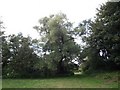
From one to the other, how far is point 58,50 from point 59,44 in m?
0.92

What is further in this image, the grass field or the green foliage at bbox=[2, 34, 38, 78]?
the green foliage at bbox=[2, 34, 38, 78]

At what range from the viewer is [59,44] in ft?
99.0

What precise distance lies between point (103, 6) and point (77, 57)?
7460 millimetres

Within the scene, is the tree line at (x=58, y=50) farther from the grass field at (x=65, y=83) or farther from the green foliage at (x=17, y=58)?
the grass field at (x=65, y=83)

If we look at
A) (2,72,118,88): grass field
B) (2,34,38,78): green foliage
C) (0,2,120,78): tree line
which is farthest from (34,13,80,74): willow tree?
(2,72,118,88): grass field

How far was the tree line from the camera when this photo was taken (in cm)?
2820

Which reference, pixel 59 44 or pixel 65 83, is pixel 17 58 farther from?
pixel 65 83

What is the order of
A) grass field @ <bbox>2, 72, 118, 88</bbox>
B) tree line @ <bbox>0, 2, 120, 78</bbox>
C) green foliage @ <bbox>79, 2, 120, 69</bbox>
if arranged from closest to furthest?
1. grass field @ <bbox>2, 72, 118, 88</bbox>
2. green foliage @ <bbox>79, 2, 120, 69</bbox>
3. tree line @ <bbox>0, 2, 120, 78</bbox>

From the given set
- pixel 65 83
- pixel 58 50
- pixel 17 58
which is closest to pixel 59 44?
pixel 58 50

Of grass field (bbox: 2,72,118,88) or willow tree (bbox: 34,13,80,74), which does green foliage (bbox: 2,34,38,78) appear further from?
grass field (bbox: 2,72,118,88)

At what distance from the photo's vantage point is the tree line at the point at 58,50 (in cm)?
2820

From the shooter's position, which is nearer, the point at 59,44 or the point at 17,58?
the point at 17,58

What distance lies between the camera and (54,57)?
29.0 m

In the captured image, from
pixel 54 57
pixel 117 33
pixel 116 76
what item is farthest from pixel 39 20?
pixel 116 76
